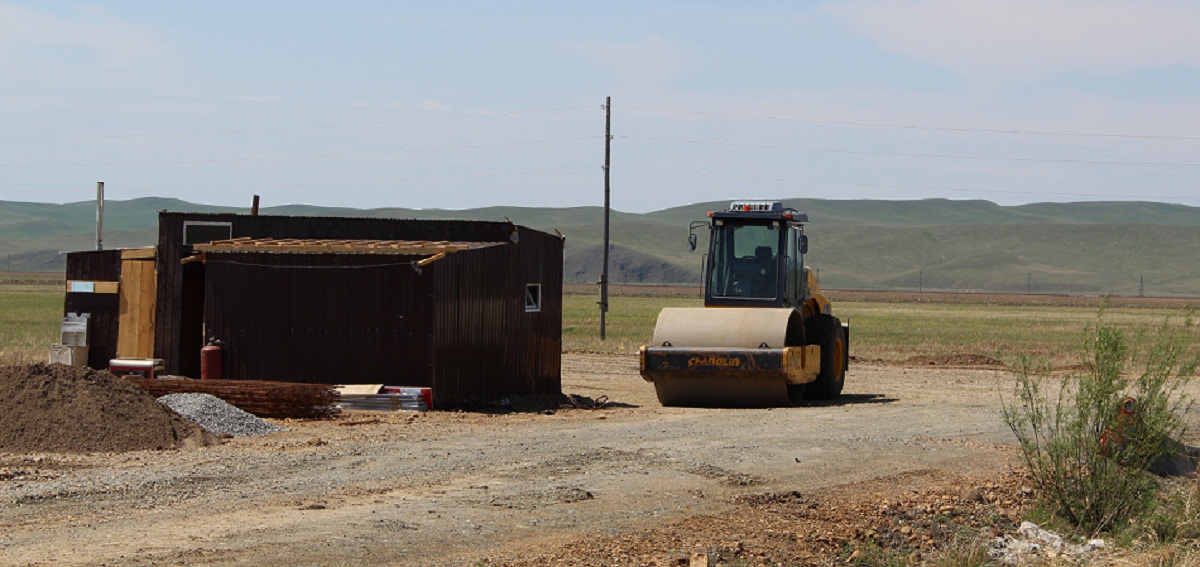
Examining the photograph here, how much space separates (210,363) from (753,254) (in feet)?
28.3

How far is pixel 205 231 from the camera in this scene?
79.7ft

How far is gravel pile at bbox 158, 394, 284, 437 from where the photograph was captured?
1769cm

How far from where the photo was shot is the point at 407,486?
13664 millimetres

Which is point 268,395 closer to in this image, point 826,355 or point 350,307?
point 350,307

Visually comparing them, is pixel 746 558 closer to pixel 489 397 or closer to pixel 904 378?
pixel 489 397

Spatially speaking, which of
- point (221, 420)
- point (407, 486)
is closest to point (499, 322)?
point (221, 420)

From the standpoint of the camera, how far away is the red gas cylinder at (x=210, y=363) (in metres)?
22.1

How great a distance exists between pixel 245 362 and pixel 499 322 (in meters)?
3.99

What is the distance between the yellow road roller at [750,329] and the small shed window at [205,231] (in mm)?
7309

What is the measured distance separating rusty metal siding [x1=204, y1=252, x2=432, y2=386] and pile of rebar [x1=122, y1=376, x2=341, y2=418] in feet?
5.63

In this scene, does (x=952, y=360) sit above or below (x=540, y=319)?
below

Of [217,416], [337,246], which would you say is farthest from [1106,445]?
[337,246]

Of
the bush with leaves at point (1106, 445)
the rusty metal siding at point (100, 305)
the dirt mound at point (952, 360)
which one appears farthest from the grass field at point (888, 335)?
the bush with leaves at point (1106, 445)

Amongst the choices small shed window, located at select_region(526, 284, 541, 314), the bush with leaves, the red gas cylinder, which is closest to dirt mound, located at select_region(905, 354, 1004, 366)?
small shed window, located at select_region(526, 284, 541, 314)
